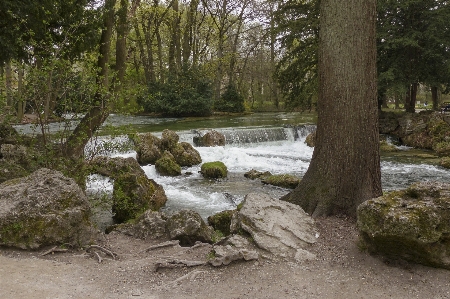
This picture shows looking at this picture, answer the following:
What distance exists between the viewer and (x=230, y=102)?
3189 centimetres

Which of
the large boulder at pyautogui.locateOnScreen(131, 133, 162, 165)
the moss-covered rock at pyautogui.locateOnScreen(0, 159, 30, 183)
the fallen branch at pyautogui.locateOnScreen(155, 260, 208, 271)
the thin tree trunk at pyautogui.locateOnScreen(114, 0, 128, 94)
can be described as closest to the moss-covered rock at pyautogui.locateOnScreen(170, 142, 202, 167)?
the large boulder at pyautogui.locateOnScreen(131, 133, 162, 165)

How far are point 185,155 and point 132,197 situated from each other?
235 inches

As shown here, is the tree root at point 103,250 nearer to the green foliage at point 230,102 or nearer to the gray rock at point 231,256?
the gray rock at point 231,256

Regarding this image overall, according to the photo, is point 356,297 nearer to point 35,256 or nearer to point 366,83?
point 366,83

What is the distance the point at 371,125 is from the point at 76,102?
180 inches

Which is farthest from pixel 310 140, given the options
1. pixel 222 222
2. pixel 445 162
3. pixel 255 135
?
pixel 222 222

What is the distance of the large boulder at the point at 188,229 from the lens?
17.4 feet

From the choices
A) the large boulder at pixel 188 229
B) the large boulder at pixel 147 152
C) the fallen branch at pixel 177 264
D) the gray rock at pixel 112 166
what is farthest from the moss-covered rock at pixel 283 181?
the fallen branch at pixel 177 264

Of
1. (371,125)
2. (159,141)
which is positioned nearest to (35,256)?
(371,125)

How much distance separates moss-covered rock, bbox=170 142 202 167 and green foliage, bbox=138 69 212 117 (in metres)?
13.6

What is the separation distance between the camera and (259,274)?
3934 millimetres

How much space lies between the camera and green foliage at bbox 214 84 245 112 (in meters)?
31.8

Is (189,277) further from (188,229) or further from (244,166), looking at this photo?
(244,166)

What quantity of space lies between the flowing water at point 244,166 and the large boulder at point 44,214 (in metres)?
1.56
